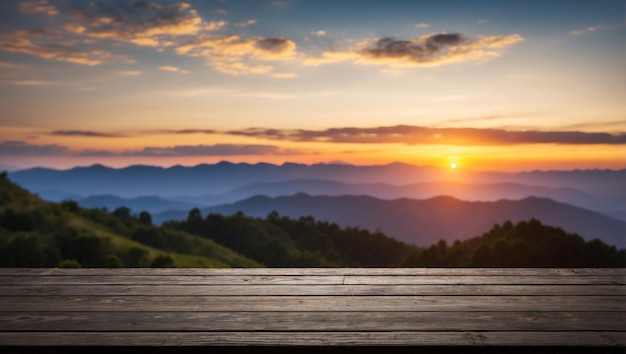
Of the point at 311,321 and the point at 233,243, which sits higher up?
the point at 311,321

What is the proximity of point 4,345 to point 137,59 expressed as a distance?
23.9 ft

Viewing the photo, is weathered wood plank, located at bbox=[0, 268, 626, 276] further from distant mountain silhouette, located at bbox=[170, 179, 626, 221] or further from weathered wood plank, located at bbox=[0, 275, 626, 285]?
distant mountain silhouette, located at bbox=[170, 179, 626, 221]

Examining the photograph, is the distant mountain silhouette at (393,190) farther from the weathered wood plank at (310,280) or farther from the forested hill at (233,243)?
the weathered wood plank at (310,280)

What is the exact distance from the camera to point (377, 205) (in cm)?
3167

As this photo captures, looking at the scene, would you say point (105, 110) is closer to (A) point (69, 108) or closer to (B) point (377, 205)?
(A) point (69, 108)

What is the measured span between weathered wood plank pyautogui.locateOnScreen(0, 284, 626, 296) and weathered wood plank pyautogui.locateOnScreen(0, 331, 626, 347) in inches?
27.4

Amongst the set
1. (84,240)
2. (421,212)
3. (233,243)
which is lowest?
(233,243)

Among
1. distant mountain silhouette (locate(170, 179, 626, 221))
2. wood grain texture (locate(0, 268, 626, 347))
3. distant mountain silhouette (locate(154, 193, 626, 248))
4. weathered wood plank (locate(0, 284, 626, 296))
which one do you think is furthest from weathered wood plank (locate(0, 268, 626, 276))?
distant mountain silhouette (locate(154, 193, 626, 248))

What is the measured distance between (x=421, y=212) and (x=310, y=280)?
2592 centimetres

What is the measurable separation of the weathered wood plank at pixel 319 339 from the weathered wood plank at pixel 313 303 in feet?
1.28

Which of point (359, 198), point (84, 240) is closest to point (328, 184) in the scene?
point (359, 198)

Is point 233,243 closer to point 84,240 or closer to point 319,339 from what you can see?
point 84,240

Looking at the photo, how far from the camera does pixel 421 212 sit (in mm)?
29000
